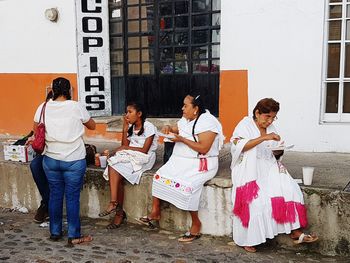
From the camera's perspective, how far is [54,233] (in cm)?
477

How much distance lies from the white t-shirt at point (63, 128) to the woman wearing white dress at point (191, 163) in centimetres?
89

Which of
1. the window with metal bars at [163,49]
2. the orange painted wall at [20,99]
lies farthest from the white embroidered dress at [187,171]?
the orange painted wall at [20,99]

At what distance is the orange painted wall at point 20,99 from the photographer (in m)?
7.58

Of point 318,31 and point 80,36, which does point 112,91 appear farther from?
point 318,31

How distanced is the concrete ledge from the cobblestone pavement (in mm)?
122

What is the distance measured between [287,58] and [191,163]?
7.04ft

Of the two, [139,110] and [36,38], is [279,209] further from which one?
[36,38]

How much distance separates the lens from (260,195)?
14.0 feet

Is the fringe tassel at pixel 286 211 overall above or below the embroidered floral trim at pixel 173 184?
below

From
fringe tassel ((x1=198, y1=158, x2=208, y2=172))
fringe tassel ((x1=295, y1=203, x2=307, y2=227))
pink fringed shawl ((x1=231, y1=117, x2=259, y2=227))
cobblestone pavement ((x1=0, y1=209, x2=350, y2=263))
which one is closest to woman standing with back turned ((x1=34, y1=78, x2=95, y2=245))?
cobblestone pavement ((x1=0, y1=209, x2=350, y2=263))

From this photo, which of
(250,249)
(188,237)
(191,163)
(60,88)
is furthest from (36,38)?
(250,249)

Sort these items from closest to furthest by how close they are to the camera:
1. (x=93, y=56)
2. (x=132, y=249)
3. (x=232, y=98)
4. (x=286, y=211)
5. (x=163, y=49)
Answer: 1. (x=286, y=211)
2. (x=132, y=249)
3. (x=232, y=98)
4. (x=163, y=49)
5. (x=93, y=56)

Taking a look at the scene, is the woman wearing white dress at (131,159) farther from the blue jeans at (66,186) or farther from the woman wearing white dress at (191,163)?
the blue jeans at (66,186)

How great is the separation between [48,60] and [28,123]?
1.13 meters
